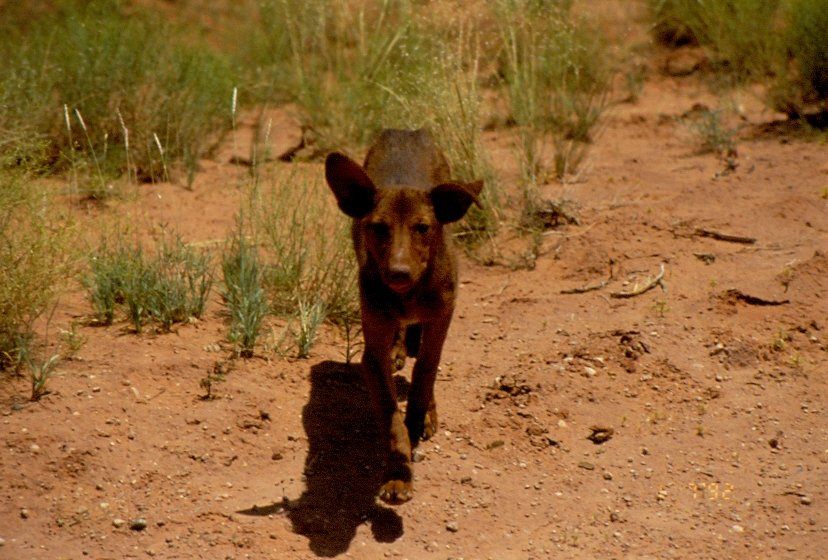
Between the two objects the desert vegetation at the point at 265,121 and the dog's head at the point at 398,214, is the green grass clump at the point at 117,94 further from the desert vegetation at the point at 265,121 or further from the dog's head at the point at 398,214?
the dog's head at the point at 398,214

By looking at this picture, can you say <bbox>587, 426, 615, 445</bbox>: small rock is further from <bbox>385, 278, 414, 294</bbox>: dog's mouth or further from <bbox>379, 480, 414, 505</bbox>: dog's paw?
<bbox>385, 278, 414, 294</bbox>: dog's mouth

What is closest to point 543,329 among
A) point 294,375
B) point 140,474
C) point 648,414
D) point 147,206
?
point 648,414

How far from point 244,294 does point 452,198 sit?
181 centimetres

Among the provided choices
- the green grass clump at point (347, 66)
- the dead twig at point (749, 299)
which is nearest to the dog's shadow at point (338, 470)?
the dead twig at point (749, 299)

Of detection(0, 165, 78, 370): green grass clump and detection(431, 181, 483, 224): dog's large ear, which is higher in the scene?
detection(431, 181, 483, 224): dog's large ear

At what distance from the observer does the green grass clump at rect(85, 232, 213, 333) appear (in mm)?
6730

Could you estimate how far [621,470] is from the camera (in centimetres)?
596

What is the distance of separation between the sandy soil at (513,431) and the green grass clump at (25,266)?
304 mm

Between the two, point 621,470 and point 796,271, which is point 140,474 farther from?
point 796,271

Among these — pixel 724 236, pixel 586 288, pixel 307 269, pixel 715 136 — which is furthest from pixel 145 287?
pixel 715 136

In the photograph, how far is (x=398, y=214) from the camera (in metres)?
5.43

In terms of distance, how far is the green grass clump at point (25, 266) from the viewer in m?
6.20

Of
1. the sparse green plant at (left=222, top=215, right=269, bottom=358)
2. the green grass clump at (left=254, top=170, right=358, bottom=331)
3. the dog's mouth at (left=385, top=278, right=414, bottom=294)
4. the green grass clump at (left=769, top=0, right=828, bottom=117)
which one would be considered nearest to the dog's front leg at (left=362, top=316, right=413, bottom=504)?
the dog's mouth at (left=385, top=278, right=414, bottom=294)

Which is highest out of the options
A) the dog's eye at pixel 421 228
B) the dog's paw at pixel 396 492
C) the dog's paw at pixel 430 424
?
the dog's eye at pixel 421 228
